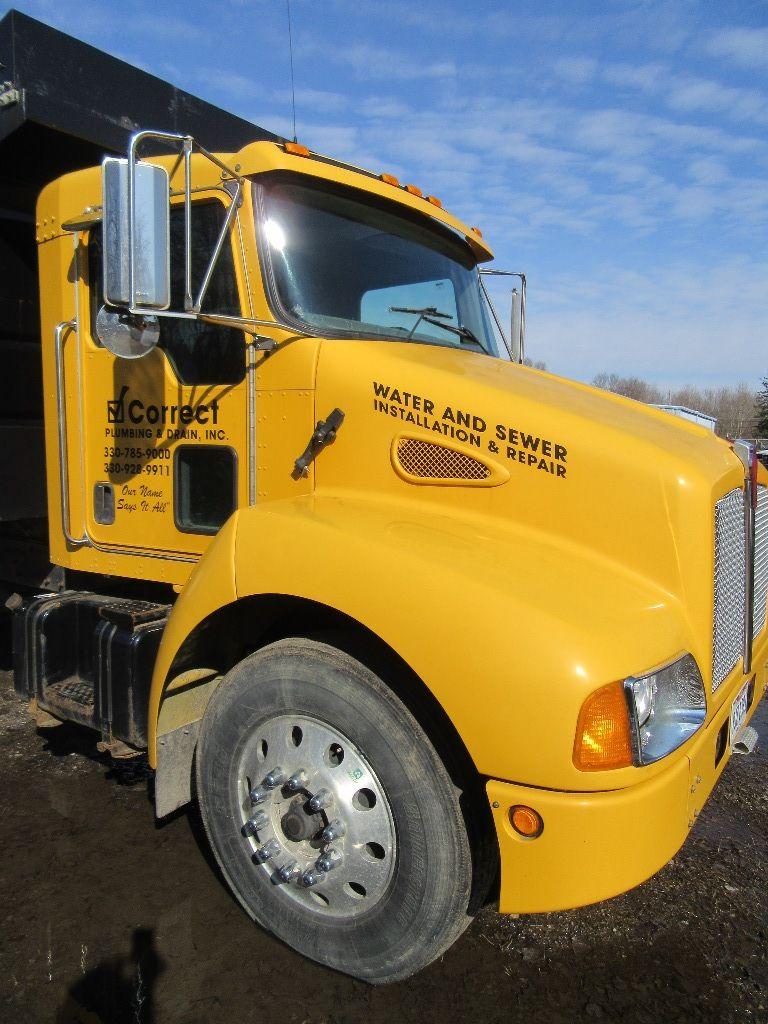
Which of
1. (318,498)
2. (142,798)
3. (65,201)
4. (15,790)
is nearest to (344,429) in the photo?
(318,498)

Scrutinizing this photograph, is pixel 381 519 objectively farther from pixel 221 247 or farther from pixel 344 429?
pixel 221 247

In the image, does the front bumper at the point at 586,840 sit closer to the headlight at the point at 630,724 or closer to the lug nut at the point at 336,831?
the headlight at the point at 630,724

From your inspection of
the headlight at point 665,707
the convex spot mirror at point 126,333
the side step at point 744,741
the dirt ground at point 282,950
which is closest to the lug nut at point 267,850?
the dirt ground at point 282,950

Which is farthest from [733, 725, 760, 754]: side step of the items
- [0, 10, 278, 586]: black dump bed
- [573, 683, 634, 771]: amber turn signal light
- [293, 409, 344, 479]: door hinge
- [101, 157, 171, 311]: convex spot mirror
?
[0, 10, 278, 586]: black dump bed

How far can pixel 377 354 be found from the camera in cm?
273

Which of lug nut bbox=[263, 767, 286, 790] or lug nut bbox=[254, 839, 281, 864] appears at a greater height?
lug nut bbox=[263, 767, 286, 790]

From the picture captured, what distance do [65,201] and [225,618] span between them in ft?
7.04

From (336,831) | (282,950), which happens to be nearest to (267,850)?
(336,831)

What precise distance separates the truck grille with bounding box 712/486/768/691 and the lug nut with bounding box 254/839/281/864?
60.5 inches

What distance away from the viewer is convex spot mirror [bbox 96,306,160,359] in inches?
108

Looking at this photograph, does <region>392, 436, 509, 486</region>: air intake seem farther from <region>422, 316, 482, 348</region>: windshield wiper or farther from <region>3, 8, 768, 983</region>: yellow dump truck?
<region>422, 316, 482, 348</region>: windshield wiper

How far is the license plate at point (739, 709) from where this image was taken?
8.56 ft

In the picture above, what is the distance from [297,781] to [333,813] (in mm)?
158

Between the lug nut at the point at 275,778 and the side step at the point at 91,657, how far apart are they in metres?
0.85
